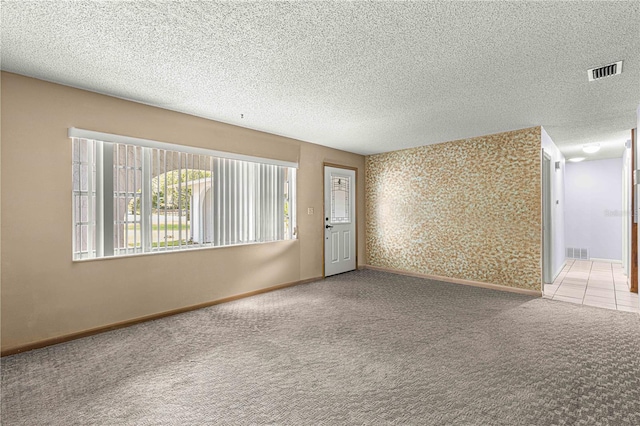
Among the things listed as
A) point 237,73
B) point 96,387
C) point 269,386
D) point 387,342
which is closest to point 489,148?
point 387,342

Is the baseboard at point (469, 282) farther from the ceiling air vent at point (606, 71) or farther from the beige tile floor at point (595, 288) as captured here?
the ceiling air vent at point (606, 71)

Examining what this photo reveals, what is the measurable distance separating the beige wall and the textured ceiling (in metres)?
0.24

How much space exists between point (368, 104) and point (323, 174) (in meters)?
2.38

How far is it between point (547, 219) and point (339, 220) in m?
3.50

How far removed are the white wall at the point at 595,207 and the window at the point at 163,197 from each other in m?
7.28

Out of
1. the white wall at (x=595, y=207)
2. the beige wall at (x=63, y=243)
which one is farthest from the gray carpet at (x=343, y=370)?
the white wall at (x=595, y=207)

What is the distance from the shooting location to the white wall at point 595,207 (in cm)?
700

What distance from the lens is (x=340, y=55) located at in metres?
2.44

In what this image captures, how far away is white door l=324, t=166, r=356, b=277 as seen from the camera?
5910 millimetres

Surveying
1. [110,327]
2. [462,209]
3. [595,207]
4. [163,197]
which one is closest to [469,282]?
[462,209]

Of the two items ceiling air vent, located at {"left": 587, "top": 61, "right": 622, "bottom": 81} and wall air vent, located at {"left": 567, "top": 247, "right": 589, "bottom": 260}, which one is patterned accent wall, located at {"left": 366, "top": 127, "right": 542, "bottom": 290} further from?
wall air vent, located at {"left": 567, "top": 247, "right": 589, "bottom": 260}

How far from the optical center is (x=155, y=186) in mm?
3617

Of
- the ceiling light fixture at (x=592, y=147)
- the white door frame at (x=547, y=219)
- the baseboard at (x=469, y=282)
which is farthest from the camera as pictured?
the ceiling light fixture at (x=592, y=147)

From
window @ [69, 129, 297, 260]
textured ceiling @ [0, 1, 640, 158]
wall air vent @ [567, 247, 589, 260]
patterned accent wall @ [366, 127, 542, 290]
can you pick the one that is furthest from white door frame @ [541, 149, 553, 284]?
window @ [69, 129, 297, 260]
